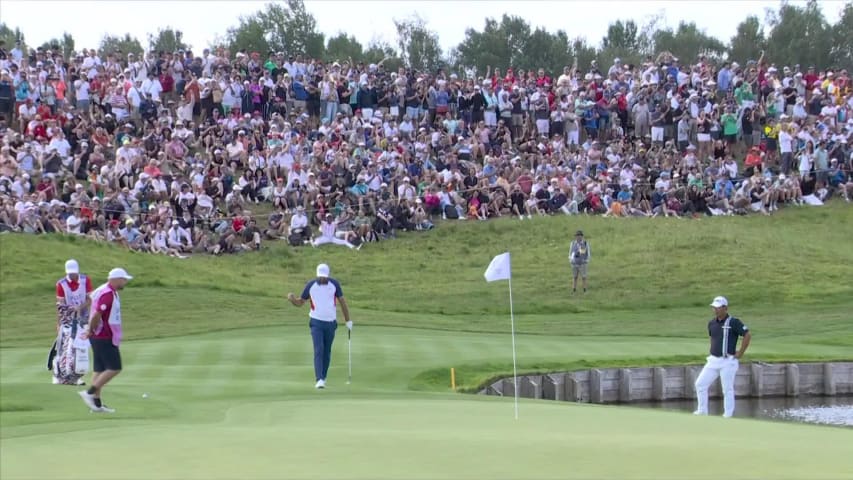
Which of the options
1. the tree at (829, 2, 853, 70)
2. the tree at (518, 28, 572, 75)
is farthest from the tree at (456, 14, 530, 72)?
the tree at (829, 2, 853, 70)

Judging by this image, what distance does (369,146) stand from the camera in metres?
46.4

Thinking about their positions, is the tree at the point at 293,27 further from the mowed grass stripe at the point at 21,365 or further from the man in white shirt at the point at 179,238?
the mowed grass stripe at the point at 21,365

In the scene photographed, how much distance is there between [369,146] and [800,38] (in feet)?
194

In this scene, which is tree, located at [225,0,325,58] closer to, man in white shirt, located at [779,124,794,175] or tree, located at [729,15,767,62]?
tree, located at [729,15,767,62]

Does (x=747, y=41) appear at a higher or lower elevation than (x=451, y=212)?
higher

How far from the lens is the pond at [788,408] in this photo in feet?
83.0

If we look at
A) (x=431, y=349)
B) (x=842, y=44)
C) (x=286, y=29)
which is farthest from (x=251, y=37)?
(x=431, y=349)

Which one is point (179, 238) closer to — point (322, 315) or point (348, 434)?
point (322, 315)

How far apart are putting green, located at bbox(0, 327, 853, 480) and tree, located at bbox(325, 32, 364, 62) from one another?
74.1 m

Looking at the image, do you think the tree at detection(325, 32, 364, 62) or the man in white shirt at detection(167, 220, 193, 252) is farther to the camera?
the tree at detection(325, 32, 364, 62)

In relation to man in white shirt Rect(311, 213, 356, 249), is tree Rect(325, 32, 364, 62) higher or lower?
higher

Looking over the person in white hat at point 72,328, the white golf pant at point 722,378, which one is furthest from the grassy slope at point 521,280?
the white golf pant at point 722,378

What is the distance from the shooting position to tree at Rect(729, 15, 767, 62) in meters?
99.6

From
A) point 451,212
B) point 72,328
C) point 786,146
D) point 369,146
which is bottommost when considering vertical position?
point 72,328
